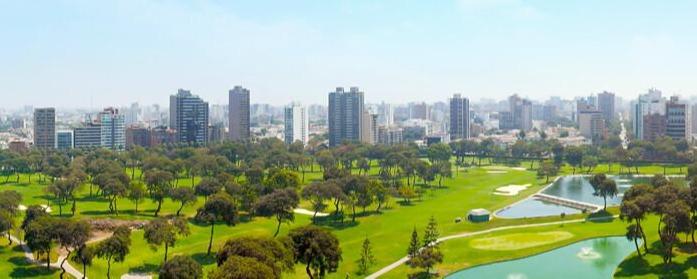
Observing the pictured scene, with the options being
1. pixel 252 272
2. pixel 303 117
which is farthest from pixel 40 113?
pixel 252 272

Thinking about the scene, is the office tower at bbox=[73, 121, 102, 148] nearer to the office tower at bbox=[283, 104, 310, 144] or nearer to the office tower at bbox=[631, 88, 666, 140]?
the office tower at bbox=[283, 104, 310, 144]

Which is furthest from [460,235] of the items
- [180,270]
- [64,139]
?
[64,139]

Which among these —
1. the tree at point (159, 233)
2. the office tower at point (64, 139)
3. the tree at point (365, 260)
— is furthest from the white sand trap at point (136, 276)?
the office tower at point (64, 139)

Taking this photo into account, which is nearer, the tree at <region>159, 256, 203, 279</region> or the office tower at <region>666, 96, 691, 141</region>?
the tree at <region>159, 256, 203, 279</region>

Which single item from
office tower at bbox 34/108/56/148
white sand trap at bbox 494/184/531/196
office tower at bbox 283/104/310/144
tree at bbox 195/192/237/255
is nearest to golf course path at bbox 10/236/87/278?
Result: tree at bbox 195/192/237/255

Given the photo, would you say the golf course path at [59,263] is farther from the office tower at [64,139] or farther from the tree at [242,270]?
the office tower at [64,139]

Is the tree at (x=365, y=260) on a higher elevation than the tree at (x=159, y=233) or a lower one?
lower

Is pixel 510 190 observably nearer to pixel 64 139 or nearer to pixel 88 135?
pixel 88 135
